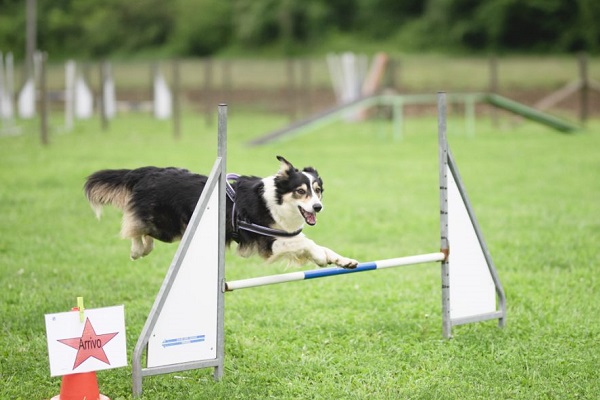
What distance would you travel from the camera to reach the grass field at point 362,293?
13.4 ft

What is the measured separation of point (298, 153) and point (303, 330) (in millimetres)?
9703

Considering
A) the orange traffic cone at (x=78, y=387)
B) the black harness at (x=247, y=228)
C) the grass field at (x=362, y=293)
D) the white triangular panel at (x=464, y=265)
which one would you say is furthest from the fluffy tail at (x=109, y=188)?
the white triangular panel at (x=464, y=265)

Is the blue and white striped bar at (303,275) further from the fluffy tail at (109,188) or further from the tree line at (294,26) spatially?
the tree line at (294,26)

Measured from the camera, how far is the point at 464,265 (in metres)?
4.79

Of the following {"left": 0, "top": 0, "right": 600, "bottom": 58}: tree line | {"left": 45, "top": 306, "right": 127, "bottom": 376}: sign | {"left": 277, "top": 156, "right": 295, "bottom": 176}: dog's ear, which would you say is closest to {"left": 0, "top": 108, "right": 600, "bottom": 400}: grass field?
{"left": 45, "top": 306, "right": 127, "bottom": 376}: sign

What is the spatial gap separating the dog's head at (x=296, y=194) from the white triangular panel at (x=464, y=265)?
2.89 ft

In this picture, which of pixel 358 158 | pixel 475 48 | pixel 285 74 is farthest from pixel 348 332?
pixel 475 48

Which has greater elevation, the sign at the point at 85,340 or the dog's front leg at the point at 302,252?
the dog's front leg at the point at 302,252

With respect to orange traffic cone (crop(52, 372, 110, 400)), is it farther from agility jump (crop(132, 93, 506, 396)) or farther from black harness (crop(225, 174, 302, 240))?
black harness (crop(225, 174, 302, 240))

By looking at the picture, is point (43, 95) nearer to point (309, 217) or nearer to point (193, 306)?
point (309, 217)

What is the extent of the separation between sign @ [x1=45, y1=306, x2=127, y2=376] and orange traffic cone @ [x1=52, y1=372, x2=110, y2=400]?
0.07m

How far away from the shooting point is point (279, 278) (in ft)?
13.4

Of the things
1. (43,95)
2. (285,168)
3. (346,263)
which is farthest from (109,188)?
(43,95)

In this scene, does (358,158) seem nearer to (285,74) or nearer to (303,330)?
(303,330)
